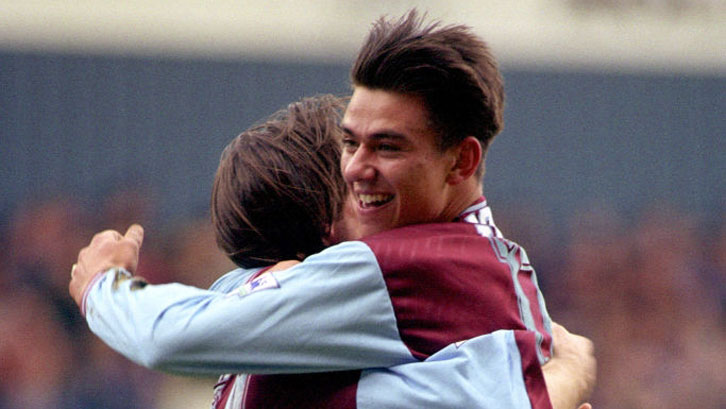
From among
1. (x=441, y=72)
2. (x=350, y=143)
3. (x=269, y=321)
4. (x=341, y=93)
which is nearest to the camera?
(x=269, y=321)

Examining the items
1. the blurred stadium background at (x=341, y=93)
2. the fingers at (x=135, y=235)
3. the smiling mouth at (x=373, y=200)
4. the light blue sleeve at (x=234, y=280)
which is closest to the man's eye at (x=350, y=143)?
the smiling mouth at (x=373, y=200)

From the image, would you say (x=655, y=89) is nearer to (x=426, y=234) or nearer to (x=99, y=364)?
(x=99, y=364)

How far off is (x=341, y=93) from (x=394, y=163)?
274 inches

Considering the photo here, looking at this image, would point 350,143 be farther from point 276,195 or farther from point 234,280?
point 234,280

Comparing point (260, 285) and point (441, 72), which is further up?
point (441, 72)

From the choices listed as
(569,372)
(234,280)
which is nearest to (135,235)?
(234,280)

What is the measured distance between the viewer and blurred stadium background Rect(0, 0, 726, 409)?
7766 millimetres

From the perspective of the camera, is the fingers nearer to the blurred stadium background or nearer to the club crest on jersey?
the club crest on jersey

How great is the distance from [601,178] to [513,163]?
83 cm

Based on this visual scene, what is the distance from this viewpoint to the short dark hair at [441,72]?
2559mm

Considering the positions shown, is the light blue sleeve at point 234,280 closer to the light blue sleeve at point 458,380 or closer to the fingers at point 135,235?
the fingers at point 135,235

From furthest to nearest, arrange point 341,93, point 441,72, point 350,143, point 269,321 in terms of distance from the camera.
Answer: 1. point 341,93
2. point 350,143
3. point 441,72
4. point 269,321

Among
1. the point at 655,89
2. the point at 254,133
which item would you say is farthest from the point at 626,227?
the point at 254,133

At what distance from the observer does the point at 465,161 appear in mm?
2650
